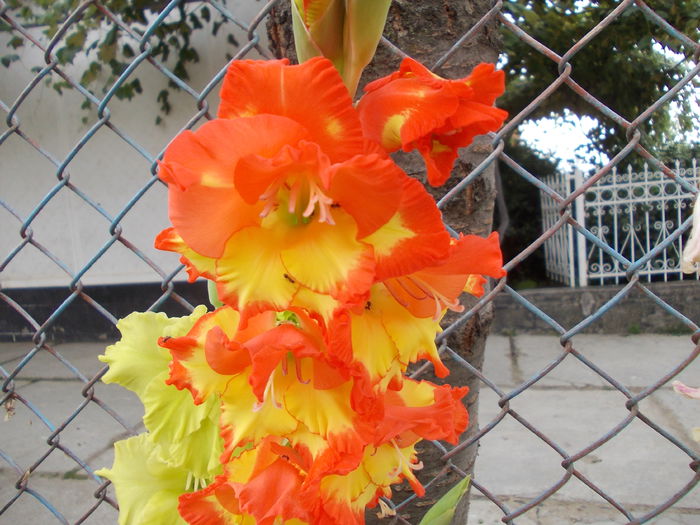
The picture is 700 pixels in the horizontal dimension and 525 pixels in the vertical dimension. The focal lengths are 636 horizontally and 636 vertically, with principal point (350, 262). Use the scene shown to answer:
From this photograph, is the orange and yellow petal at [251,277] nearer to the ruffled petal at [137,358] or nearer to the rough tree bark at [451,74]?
the ruffled petal at [137,358]

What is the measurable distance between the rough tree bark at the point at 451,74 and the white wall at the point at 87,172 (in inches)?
141

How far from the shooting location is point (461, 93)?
43 cm

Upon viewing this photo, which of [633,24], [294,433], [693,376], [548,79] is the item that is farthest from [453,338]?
[548,79]

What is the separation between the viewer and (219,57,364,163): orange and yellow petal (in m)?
0.39

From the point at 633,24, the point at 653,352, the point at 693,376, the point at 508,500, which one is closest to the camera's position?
the point at 508,500

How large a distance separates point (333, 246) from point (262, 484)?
0.20 meters

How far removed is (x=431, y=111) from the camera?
0.43m

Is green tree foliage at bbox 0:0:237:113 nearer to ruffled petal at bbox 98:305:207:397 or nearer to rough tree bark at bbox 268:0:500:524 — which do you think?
rough tree bark at bbox 268:0:500:524

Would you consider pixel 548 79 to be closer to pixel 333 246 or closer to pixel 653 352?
pixel 653 352

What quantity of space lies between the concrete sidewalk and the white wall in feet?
2.60

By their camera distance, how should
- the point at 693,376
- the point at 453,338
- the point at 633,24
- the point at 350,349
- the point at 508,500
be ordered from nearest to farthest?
the point at 350,349, the point at 453,338, the point at 508,500, the point at 693,376, the point at 633,24

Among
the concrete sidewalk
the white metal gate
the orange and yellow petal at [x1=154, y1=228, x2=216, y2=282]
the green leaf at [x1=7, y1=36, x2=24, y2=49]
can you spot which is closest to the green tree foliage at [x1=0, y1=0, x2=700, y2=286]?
the green leaf at [x1=7, y1=36, x2=24, y2=49]

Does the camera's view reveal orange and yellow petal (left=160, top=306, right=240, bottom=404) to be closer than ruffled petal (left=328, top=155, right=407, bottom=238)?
No

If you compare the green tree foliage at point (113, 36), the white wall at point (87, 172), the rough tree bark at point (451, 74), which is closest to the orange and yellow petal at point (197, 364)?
the rough tree bark at point (451, 74)
